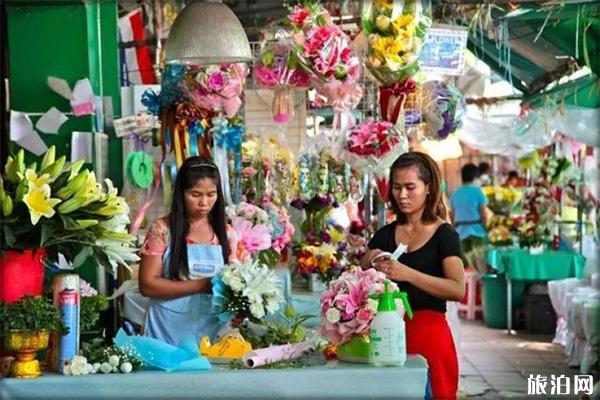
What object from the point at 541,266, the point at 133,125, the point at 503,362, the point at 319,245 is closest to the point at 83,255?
the point at 133,125

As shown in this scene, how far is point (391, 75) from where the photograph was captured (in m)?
5.79

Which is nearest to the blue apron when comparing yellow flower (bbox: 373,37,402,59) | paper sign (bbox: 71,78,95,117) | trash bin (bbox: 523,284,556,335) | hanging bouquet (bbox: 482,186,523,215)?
yellow flower (bbox: 373,37,402,59)

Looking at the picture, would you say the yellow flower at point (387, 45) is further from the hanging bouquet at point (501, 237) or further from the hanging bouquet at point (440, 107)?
the hanging bouquet at point (501, 237)

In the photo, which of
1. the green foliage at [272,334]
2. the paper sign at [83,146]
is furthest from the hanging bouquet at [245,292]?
the paper sign at [83,146]

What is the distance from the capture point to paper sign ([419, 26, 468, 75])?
21.2 feet

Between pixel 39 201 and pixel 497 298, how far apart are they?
368 inches

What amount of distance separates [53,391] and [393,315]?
3.50 ft

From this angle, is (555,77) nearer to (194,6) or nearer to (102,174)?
(102,174)

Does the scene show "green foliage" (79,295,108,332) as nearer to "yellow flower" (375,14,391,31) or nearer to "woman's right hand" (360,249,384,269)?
"woman's right hand" (360,249,384,269)

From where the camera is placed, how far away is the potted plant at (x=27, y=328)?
3.20 m

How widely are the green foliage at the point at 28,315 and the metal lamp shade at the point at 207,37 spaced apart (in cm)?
166

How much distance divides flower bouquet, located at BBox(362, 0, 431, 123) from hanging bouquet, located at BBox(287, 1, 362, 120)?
123 millimetres

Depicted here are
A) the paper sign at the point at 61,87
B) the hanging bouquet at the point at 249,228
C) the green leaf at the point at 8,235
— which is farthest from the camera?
the paper sign at the point at 61,87

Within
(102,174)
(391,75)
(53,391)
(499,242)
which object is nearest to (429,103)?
(391,75)
